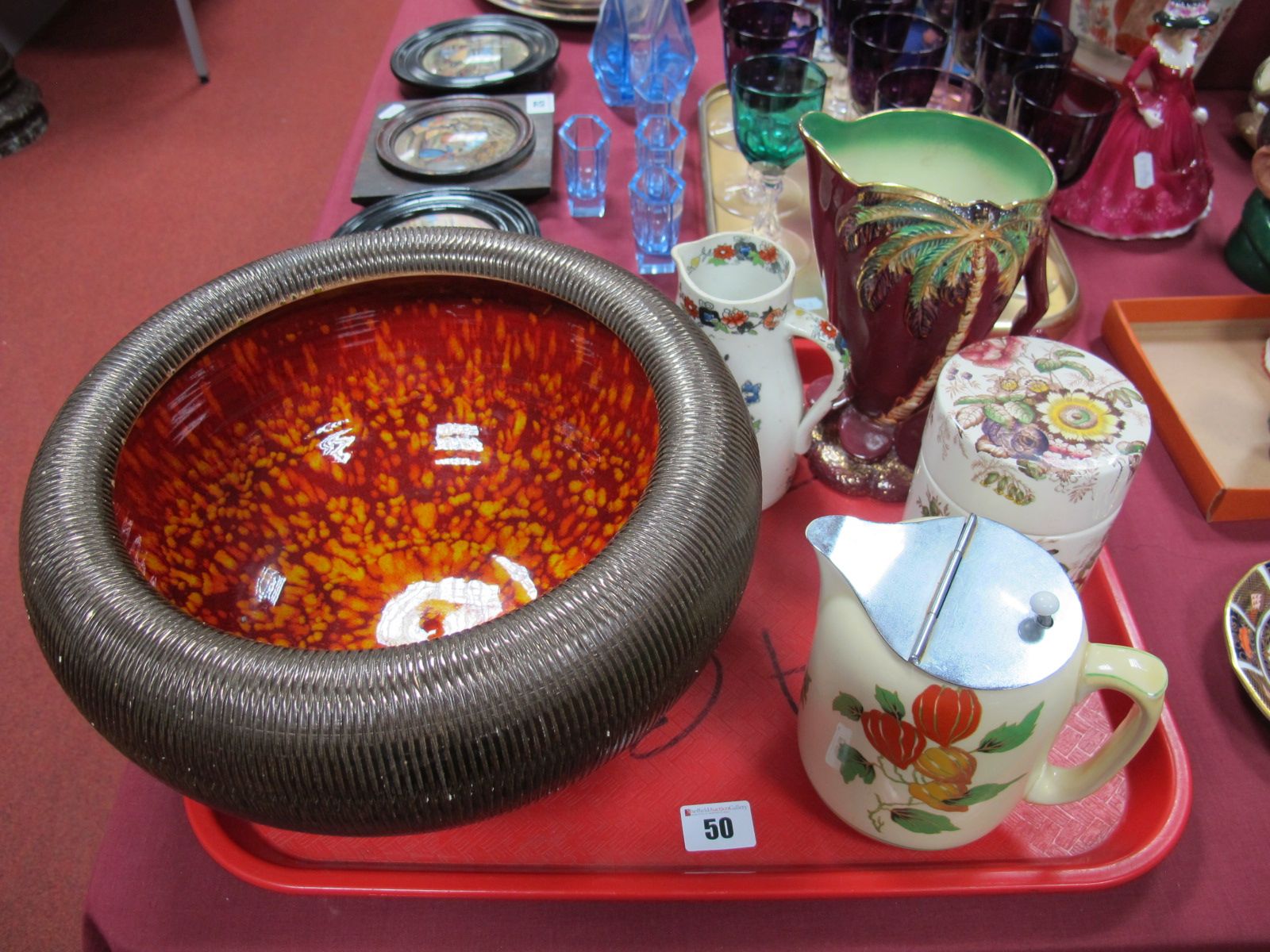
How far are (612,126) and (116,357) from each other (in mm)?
677

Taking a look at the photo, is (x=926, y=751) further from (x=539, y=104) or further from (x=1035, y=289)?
(x=539, y=104)

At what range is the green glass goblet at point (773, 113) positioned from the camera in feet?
2.42

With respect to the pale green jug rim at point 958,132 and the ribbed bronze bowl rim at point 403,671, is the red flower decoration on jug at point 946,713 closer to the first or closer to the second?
the ribbed bronze bowl rim at point 403,671

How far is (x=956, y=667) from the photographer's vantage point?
1.23 ft

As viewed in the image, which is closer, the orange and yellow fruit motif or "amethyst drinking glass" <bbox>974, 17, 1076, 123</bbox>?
the orange and yellow fruit motif

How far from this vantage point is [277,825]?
0.37m

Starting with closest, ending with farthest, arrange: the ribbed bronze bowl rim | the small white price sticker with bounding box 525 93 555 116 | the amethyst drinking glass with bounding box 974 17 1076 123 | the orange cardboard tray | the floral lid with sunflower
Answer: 1. the ribbed bronze bowl rim
2. the floral lid with sunflower
3. the orange cardboard tray
4. the amethyst drinking glass with bounding box 974 17 1076 123
5. the small white price sticker with bounding box 525 93 555 116

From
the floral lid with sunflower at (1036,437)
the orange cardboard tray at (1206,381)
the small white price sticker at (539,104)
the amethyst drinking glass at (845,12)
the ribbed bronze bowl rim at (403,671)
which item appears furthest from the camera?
the small white price sticker at (539,104)

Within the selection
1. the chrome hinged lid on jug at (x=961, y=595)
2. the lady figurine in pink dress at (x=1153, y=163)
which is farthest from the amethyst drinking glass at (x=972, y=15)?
the chrome hinged lid on jug at (x=961, y=595)

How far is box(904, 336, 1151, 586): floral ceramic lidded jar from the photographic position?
47cm

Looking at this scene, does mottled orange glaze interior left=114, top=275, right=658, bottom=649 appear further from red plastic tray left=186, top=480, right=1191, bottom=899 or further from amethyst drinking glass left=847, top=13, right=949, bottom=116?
amethyst drinking glass left=847, top=13, right=949, bottom=116

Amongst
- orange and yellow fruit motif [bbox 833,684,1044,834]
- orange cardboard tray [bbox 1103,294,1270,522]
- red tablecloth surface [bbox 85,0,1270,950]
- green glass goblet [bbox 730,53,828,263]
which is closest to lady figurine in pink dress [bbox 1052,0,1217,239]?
orange cardboard tray [bbox 1103,294,1270,522]

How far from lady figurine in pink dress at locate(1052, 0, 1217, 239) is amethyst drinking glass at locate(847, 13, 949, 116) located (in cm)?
17

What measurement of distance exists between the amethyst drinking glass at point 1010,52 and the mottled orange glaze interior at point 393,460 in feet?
→ 1.53
